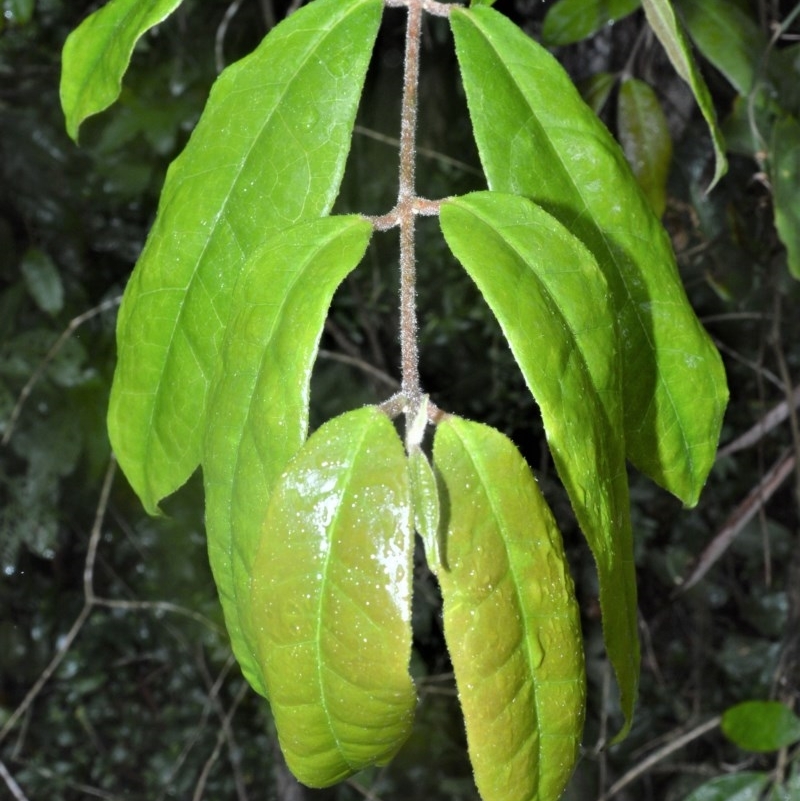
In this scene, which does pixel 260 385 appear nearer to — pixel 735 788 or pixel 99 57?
pixel 99 57

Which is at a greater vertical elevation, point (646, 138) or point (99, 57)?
point (99, 57)

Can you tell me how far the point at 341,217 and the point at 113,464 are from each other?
1.00 meters

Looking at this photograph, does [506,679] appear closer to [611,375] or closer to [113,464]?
[611,375]

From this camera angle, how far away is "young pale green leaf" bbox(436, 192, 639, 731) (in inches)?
14.7

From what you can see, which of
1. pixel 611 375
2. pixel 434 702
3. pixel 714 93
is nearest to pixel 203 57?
pixel 714 93

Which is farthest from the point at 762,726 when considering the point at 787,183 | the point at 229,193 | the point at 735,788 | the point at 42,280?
the point at 42,280

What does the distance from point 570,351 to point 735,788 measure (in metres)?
1.03

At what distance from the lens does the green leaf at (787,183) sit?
96cm

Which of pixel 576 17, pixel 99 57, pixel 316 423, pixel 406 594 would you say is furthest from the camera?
pixel 316 423

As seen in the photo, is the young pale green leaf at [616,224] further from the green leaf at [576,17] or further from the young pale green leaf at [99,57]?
the green leaf at [576,17]

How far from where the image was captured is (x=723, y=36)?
0.98 meters

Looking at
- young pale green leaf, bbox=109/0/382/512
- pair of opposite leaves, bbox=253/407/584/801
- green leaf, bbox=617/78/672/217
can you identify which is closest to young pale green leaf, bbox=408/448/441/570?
pair of opposite leaves, bbox=253/407/584/801

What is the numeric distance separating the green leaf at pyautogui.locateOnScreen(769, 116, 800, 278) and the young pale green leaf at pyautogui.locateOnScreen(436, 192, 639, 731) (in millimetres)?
609

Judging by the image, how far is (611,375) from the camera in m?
0.43
